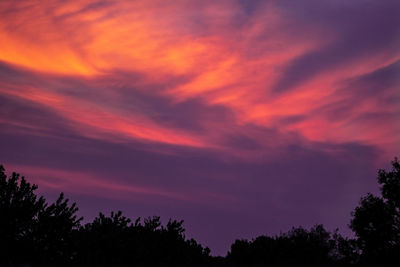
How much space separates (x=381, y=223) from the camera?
63.7 m

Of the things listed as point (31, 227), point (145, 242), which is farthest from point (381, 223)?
point (31, 227)

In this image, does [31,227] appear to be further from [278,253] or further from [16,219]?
[278,253]

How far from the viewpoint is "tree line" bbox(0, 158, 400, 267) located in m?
34.6

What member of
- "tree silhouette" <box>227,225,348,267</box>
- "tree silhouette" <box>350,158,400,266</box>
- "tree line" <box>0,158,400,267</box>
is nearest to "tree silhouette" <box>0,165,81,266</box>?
"tree line" <box>0,158,400,267</box>

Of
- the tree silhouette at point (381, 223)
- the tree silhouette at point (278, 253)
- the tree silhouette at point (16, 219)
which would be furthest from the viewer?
the tree silhouette at point (278, 253)

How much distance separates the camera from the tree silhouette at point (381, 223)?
62781mm

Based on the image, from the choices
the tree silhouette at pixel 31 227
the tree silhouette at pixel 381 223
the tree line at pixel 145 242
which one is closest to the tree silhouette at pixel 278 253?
the tree line at pixel 145 242

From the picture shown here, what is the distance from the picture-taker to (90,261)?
37656 millimetres

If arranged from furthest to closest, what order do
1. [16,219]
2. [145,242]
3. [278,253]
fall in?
[278,253] < [145,242] < [16,219]

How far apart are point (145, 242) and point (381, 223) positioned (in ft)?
94.1

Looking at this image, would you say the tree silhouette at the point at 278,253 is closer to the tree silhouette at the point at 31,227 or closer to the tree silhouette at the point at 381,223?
the tree silhouette at the point at 381,223

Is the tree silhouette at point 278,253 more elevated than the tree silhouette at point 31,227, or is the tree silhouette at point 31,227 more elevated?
the tree silhouette at point 278,253

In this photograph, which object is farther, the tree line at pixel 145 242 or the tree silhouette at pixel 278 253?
the tree silhouette at pixel 278 253

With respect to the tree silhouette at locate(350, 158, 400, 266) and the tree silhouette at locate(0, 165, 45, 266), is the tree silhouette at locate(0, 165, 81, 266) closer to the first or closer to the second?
the tree silhouette at locate(0, 165, 45, 266)
